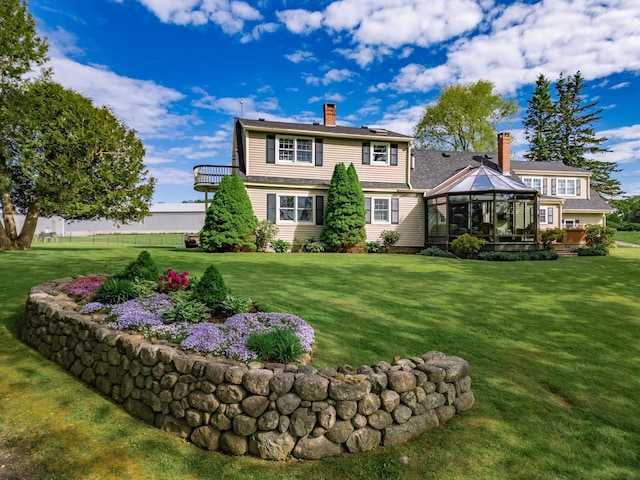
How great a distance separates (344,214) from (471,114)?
84.5 feet

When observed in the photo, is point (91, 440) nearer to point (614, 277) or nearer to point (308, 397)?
point (308, 397)

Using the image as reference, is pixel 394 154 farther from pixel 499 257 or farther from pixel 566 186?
pixel 566 186

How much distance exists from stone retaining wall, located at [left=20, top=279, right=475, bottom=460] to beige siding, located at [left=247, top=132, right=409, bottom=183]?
582 inches

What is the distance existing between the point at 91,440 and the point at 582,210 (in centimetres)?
3095

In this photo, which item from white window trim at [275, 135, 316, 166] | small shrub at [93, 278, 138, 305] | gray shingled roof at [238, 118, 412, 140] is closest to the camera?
small shrub at [93, 278, 138, 305]

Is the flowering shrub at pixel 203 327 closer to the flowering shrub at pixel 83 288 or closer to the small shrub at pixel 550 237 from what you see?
the flowering shrub at pixel 83 288

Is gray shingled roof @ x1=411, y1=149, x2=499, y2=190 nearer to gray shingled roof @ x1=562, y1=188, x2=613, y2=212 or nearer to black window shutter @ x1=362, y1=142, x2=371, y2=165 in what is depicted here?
black window shutter @ x1=362, y1=142, x2=371, y2=165

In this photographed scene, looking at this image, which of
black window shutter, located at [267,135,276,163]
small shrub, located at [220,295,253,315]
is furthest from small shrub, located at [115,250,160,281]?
black window shutter, located at [267,135,276,163]

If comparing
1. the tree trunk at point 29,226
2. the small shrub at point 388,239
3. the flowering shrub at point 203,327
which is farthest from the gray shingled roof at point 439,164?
the tree trunk at point 29,226

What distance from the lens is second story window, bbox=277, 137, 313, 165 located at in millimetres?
18156

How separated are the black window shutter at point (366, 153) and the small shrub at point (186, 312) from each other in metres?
15.7

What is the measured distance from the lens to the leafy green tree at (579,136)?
1491 inches

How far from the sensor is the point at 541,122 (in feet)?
134

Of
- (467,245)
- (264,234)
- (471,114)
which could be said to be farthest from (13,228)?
(471,114)
